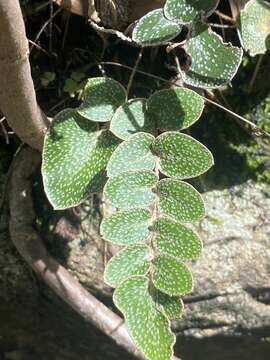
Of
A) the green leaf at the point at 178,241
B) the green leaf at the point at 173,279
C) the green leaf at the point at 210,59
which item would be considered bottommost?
the green leaf at the point at 173,279

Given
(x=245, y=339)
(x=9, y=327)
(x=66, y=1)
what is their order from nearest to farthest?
(x=66, y=1), (x=245, y=339), (x=9, y=327)

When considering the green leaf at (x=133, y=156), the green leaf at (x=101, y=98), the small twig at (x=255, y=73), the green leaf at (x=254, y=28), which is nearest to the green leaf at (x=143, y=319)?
the green leaf at (x=133, y=156)

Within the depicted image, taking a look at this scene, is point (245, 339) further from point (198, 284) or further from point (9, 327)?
point (9, 327)

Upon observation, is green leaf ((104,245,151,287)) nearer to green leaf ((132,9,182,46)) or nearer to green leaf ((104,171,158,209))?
green leaf ((104,171,158,209))

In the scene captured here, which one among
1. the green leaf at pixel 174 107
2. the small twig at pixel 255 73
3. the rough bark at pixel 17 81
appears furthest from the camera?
the small twig at pixel 255 73

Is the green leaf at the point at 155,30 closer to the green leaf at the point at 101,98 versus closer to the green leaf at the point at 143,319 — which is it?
the green leaf at the point at 101,98

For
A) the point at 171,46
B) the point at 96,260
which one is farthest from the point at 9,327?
the point at 171,46

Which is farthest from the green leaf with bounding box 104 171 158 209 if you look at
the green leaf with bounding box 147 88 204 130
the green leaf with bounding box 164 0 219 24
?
the green leaf with bounding box 164 0 219 24
